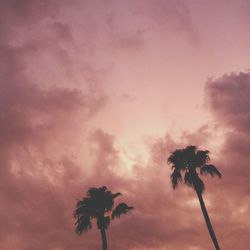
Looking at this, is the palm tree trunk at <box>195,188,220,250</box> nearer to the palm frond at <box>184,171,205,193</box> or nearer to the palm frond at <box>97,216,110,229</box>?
the palm frond at <box>184,171,205,193</box>

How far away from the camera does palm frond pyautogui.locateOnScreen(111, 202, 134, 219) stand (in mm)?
42406

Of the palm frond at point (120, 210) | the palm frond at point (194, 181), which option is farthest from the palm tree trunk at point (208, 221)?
the palm frond at point (120, 210)

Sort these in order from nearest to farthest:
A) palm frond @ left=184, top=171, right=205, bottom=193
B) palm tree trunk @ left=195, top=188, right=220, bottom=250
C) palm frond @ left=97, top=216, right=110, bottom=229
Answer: palm tree trunk @ left=195, top=188, right=220, bottom=250
palm frond @ left=184, top=171, right=205, bottom=193
palm frond @ left=97, top=216, right=110, bottom=229

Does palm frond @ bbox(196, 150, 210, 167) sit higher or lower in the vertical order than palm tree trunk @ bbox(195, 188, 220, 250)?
higher

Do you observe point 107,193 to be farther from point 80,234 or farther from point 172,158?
point 172,158

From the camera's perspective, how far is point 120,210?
42.7 m

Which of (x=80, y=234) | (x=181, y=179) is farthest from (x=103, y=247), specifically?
(x=181, y=179)

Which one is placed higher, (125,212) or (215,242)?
(125,212)

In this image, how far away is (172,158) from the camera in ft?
131

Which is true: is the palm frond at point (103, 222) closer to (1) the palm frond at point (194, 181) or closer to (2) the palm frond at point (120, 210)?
(2) the palm frond at point (120, 210)

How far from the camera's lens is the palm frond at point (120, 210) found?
1670 inches

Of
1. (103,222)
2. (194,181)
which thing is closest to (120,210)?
(103,222)

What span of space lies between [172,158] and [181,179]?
244cm

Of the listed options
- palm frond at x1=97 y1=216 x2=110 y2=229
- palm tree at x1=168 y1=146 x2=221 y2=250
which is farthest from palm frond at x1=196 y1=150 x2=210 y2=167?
palm frond at x1=97 y1=216 x2=110 y2=229
